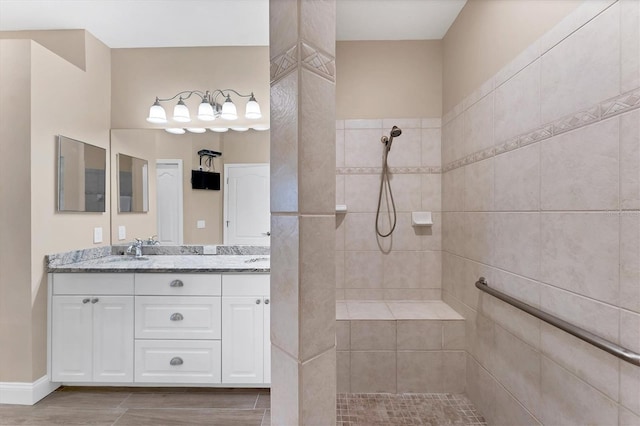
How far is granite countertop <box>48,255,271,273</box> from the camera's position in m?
1.88

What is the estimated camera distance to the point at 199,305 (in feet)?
6.20

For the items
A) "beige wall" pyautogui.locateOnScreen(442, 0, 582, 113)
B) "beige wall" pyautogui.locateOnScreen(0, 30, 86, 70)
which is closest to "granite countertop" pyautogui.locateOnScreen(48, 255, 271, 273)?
"beige wall" pyautogui.locateOnScreen(0, 30, 86, 70)

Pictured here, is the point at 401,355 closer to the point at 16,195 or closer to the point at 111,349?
the point at 111,349

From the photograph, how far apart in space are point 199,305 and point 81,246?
1132mm

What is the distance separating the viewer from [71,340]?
189 cm

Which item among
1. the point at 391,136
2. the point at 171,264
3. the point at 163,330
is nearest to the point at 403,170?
the point at 391,136

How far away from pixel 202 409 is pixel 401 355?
4.40ft

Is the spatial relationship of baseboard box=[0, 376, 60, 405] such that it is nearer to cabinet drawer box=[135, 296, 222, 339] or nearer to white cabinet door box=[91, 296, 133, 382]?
white cabinet door box=[91, 296, 133, 382]

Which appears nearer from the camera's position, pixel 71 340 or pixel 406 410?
pixel 406 410

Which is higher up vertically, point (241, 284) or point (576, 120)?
point (576, 120)

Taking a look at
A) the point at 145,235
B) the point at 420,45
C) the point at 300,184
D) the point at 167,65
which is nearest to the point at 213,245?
the point at 145,235

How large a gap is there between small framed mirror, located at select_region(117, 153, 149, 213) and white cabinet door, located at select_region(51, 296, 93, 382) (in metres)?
0.86

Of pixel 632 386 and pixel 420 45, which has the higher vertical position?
pixel 420 45

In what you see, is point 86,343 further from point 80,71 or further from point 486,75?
point 486,75
